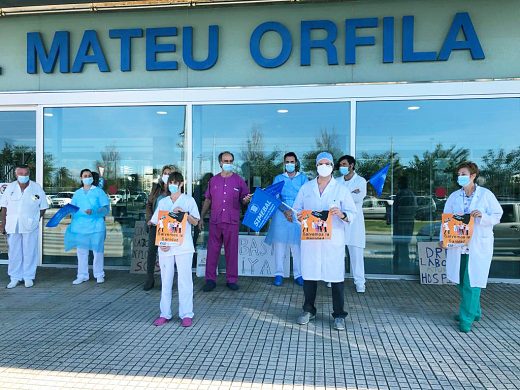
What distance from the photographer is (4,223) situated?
6855 mm

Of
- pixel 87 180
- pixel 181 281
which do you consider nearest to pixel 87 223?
pixel 87 180

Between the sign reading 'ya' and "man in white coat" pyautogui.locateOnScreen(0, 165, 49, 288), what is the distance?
245cm

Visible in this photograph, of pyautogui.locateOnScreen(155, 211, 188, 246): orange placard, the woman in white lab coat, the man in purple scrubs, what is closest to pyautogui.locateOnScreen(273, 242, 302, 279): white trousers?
the man in purple scrubs

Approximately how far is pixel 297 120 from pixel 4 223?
15.9 feet

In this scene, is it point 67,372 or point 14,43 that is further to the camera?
point 14,43

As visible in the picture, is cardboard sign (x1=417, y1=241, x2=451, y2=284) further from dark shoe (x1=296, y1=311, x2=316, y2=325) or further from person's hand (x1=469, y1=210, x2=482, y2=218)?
dark shoe (x1=296, y1=311, x2=316, y2=325)

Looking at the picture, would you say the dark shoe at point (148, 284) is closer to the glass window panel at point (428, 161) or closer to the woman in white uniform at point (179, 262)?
the woman in white uniform at point (179, 262)

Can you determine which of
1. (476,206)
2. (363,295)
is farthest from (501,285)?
(476,206)

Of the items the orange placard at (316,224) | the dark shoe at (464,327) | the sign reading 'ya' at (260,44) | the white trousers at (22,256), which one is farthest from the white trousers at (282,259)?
the white trousers at (22,256)

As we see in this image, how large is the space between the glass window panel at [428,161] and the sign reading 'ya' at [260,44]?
0.84 m

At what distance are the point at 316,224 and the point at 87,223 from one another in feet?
12.7

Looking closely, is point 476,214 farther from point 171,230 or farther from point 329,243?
point 171,230

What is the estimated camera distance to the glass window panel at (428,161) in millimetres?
7309

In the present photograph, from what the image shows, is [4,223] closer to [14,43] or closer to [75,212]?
[75,212]
